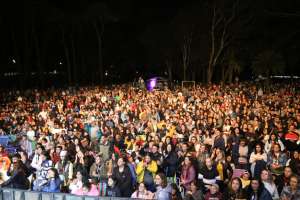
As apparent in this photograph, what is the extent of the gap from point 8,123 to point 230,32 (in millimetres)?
30248

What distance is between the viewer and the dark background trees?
3584 cm

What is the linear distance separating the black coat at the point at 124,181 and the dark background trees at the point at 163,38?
24.3 metres

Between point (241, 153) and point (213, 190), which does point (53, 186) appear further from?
point (241, 153)

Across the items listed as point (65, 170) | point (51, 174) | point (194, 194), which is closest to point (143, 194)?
point (194, 194)

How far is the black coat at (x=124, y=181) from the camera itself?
768 cm

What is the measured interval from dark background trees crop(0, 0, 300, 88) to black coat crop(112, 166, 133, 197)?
79.7ft

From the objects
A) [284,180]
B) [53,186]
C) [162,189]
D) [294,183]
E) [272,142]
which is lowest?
[53,186]

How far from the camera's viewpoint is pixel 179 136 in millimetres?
11781

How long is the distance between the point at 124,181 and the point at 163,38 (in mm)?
49632

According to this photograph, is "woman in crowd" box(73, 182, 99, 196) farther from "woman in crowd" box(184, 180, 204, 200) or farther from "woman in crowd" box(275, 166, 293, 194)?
"woman in crowd" box(275, 166, 293, 194)

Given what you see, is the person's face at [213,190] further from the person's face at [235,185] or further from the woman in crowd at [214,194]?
the person's face at [235,185]

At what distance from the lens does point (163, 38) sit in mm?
56219

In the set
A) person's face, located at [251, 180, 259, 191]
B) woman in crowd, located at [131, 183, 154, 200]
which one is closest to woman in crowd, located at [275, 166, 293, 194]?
person's face, located at [251, 180, 259, 191]

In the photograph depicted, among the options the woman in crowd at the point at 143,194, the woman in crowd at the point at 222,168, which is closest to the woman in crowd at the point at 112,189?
the woman in crowd at the point at 143,194
